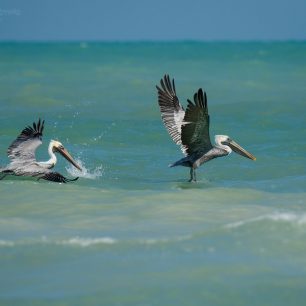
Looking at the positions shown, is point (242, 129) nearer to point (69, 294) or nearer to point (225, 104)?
point (225, 104)

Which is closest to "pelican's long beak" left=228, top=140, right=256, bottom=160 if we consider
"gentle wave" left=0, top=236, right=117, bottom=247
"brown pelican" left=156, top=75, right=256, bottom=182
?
"brown pelican" left=156, top=75, right=256, bottom=182

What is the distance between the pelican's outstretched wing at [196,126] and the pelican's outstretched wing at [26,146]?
147cm

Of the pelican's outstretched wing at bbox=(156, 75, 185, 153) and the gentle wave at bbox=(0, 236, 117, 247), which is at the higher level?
the pelican's outstretched wing at bbox=(156, 75, 185, 153)

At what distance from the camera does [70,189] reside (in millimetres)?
10461

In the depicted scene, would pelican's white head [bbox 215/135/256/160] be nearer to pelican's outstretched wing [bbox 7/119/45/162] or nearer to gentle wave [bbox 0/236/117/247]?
pelican's outstretched wing [bbox 7/119/45/162]

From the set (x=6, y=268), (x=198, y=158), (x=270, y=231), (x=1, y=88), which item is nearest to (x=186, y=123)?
(x=198, y=158)

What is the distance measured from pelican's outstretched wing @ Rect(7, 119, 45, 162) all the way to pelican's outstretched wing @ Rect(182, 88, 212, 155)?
147 centimetres

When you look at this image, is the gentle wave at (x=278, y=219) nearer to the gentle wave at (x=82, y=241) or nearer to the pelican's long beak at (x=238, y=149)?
the gentle wave at (x=82, y=241)

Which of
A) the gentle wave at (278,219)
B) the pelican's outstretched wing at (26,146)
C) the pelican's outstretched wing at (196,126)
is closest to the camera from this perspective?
the gentle wave at (278,219)

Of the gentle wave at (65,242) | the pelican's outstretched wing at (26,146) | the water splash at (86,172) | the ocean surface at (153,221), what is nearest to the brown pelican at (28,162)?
the pelican's outstretched wing at (26,146)

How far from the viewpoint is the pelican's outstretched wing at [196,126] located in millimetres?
10492

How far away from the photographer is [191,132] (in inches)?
436

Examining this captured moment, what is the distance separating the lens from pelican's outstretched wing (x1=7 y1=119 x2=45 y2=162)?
11.0 m

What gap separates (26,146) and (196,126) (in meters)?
1.70
